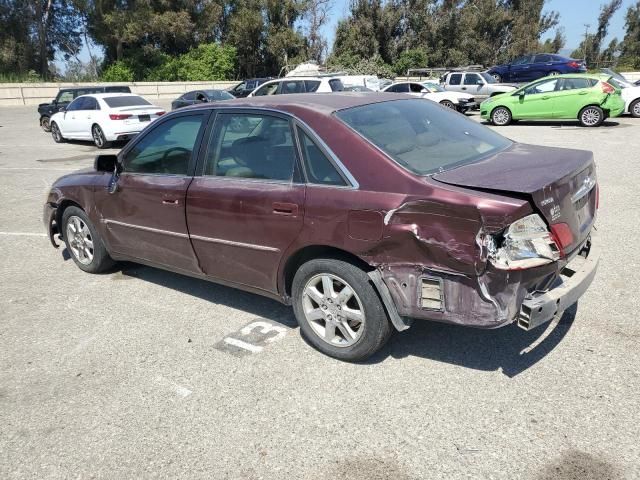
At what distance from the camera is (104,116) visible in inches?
607

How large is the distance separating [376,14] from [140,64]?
18.3 m

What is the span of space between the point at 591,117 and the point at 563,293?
48.1 feet

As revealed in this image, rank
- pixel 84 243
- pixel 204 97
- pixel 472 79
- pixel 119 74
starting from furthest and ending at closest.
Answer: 1. pixel 119 74
2. pixel 472 79
3. pixel 204 97
4. pixel 84 243

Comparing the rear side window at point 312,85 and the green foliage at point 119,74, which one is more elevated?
the green foliage at point 119,74

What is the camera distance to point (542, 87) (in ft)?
54.7

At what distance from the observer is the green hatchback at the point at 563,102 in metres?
15.5

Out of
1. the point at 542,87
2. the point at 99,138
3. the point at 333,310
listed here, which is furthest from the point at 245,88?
the point at 333,310

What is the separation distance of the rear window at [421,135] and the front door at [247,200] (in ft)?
1.79

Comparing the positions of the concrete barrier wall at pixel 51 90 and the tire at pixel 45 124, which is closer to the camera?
the tire at pixel 45 124

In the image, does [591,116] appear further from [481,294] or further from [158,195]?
[481,294]

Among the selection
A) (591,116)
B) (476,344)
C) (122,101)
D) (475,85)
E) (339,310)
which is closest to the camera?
(339,310)

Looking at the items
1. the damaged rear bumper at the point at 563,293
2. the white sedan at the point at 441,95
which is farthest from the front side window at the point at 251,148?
the white sedan at the point at 441,95

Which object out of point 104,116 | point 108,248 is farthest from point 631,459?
point 104,116

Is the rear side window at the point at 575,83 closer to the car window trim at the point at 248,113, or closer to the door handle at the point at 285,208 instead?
the car window trim at the point at 248,113
